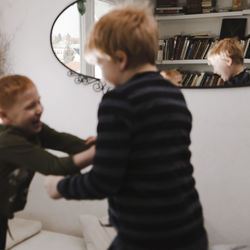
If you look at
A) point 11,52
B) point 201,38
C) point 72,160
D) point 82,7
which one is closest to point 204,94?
point 201,38

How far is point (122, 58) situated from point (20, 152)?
0.37 m

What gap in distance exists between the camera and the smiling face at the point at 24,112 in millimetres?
933

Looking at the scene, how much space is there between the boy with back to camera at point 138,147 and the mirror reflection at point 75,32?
1.15 metres

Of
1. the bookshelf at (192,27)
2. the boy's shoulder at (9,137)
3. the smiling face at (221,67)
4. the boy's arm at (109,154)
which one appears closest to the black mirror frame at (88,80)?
the bookshelf at (192,27)

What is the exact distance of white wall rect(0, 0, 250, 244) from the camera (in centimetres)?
181

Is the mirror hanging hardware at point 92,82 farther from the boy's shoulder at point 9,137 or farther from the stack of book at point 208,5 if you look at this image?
the boy's shoulder at point 9,137

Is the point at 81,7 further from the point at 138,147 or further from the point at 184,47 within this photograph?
the point at 138,147

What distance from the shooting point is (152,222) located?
816 millimetres

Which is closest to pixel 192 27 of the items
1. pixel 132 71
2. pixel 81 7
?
pixel 81 7

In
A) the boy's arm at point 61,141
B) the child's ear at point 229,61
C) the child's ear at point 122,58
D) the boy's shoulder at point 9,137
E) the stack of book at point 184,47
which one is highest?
the child's ear at point 122,58

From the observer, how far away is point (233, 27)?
1.66 m

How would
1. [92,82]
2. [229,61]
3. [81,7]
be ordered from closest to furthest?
[229,61] → [81,7] → [92,82]

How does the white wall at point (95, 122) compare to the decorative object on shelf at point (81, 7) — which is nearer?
the white wall at point (95, 122)

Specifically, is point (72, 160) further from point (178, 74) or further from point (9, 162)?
point (178, 74)
